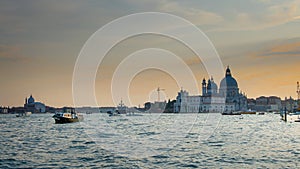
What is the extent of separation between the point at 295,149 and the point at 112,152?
11520mm

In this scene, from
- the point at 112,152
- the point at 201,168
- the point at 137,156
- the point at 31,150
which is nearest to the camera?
the point at 201,168

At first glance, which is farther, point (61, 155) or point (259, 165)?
point (61, 155)

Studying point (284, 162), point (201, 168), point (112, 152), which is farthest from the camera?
point (112, 152)

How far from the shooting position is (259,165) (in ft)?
68.1

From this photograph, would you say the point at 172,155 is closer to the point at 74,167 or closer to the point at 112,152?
the point at 112,152

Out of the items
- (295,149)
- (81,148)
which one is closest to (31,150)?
(81,148)

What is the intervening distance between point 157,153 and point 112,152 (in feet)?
9.31

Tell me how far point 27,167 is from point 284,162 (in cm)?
1272

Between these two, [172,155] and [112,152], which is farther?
[112,152]

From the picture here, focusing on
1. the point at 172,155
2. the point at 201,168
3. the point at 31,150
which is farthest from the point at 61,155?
the point at 201,168

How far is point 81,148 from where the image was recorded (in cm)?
2905

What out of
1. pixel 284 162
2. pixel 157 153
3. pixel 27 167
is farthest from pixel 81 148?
pixel 284 162

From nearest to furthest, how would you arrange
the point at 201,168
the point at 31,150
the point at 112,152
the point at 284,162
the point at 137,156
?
1. the point at 201,168
2. the point at 284,162
3. the point at 137,156
4. the point at 112,152
5. the point at 31,150

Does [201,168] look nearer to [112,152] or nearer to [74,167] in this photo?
[74,167]
